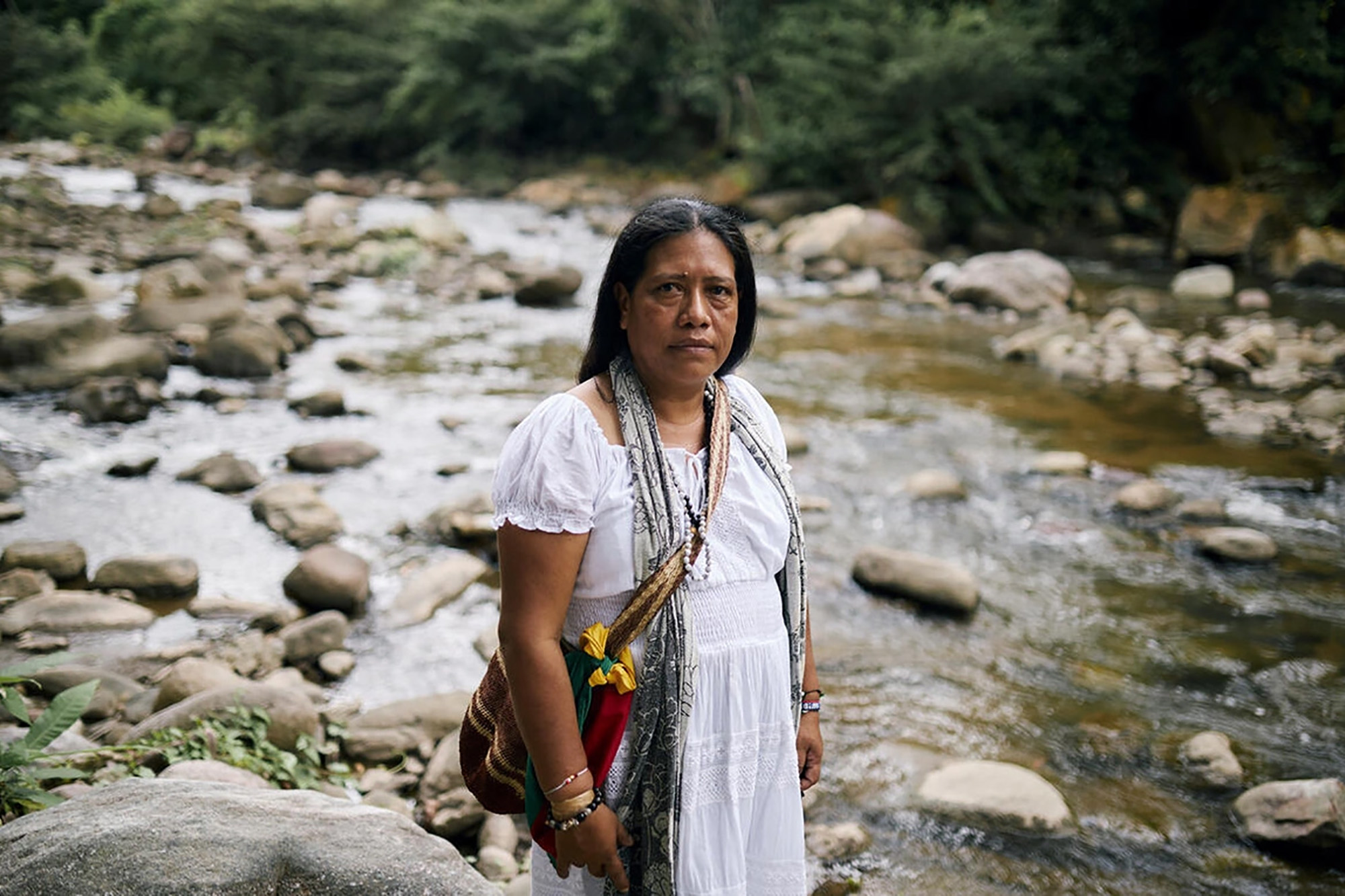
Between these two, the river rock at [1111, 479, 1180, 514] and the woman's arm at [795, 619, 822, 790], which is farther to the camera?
the river rock at [1111, 479, 1180, 514]

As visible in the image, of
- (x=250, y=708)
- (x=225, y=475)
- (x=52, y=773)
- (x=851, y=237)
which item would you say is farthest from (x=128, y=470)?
(x=851, y=237)

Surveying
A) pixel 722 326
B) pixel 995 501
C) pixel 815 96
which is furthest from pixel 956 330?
pixel 722 326

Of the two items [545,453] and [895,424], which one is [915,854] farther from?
[895,424]

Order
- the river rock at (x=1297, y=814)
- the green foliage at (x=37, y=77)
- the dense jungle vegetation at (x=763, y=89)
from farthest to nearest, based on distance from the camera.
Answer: the green foliage at (x=37, y=77), the dense jungle vegetation at (x=763, y=89), the river rock at (x=1297, y=814)

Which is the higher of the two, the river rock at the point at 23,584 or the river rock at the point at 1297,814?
the river rock at the point at 23,584

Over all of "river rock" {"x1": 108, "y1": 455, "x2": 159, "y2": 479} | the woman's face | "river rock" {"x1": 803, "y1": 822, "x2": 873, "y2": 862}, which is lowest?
"river rock" {"x1": 803, "y1": 822, "x2": 873, "y2": 862}

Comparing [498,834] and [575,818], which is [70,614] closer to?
[498,834]

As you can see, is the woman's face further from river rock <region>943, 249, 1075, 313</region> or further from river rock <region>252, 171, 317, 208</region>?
river rock <region>252, 171, 317, 208</region>

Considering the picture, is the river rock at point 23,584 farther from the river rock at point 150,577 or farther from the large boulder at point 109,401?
the large boulder at point 109,401

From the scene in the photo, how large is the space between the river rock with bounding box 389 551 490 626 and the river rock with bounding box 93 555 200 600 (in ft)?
3.06

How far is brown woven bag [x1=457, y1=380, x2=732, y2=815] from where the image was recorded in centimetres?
156

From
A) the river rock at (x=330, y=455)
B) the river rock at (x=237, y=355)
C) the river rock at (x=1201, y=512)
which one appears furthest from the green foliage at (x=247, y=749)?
the river rock at (x=237, y=355)

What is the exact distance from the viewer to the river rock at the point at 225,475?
560 cm

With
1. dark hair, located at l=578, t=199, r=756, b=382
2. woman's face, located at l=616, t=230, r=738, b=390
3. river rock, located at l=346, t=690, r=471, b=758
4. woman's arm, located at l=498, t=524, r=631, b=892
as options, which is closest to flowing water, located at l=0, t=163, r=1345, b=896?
river rock, located at l=346, t=690, r=471, b=758
